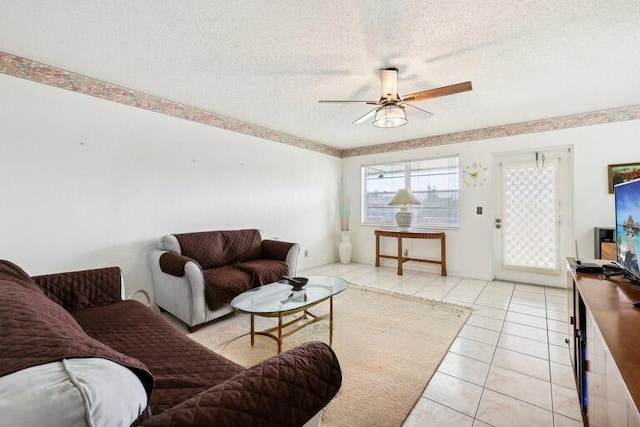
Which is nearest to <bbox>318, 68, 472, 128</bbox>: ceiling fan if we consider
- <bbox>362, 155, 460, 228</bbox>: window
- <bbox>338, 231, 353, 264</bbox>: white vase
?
<bbox>362, 155, 460, 228</bbox>: window

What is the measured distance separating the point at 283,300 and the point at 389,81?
203 cm

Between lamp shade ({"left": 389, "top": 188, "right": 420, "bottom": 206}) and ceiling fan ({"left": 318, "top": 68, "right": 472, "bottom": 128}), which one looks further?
lamp shade ({"left": 389, "top": 188, "right": 420, "bottom": 206})

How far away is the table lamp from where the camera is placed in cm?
456

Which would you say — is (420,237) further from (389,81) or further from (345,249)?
(389,81)

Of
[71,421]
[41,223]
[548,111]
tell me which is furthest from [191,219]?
[548,111]

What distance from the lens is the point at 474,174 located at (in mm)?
4355

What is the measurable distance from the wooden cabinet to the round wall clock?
2892mm

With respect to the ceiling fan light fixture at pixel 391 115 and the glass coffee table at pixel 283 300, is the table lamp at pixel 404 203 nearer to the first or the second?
the ceiling fan light fixture at pixel 391 115

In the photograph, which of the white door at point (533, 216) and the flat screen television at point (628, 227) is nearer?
the flat screen television at point (628, 227)

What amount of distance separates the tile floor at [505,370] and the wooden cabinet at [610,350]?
24cm

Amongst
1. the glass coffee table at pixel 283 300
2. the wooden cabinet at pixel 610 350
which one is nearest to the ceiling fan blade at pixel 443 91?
the wooden cabinet at pixel 610 350

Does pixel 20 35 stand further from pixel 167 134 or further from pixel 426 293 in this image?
pixel 426 293

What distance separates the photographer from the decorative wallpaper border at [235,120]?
2392mm

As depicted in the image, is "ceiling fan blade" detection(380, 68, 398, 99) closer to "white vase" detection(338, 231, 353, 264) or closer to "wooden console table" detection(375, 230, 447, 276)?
"wooden console table" detection(375, 230, 447, 276)
